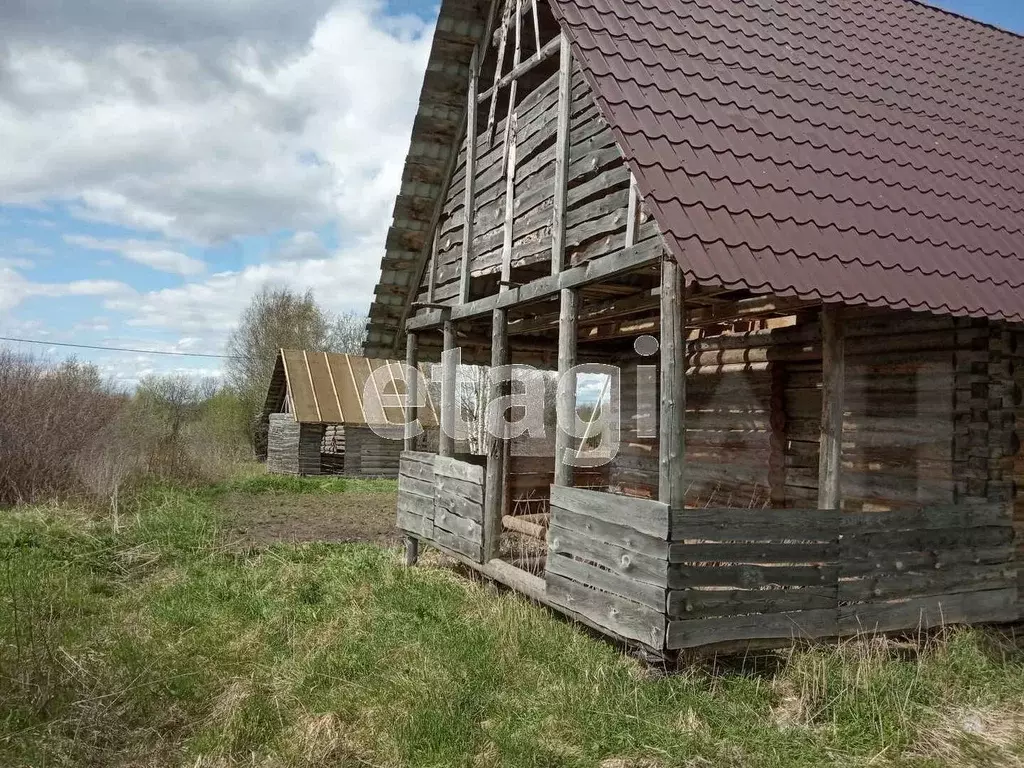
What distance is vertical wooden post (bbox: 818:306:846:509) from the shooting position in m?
5.70

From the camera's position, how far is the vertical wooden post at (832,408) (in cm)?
570

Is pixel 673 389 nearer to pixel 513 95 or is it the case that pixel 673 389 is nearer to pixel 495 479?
pixel 495 479

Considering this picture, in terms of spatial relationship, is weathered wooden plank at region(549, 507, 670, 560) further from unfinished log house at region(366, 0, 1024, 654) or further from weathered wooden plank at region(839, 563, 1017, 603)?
weathered wooden plank at region(839, 563, 1017, 603)

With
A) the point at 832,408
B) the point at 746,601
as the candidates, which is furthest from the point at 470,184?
the point at 746,601

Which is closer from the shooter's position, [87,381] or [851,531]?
[851,531]

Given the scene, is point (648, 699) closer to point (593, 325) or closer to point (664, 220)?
point (664, 220)

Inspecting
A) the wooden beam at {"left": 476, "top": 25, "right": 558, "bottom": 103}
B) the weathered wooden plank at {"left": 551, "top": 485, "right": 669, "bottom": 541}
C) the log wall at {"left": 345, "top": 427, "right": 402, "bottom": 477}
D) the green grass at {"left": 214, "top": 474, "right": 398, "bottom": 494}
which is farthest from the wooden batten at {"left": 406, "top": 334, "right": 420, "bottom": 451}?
the log wall at {"left": 345, "top": 427, "right": 402, "bottom": 477}

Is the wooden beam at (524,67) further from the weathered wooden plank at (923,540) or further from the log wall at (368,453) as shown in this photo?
the log wall at (368,453)

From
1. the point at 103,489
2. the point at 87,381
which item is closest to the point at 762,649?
the point at 103,489

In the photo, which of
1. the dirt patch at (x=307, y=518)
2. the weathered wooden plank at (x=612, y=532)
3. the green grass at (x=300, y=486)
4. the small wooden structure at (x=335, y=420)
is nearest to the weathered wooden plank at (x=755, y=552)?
the weathered wooden plank at (x=612, y=532)

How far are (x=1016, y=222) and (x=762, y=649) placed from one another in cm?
427

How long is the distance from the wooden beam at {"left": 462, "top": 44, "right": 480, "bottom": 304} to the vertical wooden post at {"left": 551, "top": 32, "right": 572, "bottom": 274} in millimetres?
2108

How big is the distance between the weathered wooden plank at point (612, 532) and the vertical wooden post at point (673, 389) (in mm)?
308

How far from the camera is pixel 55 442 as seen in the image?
51.4 ft
